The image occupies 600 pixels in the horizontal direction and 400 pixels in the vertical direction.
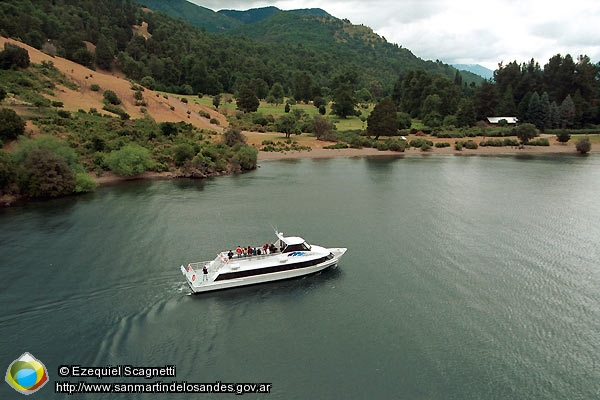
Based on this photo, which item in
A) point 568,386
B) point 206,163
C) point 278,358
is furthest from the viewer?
point 206,163

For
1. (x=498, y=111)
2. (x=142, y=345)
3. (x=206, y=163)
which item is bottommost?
(x=142, y=345)

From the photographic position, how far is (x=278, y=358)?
24.2 m

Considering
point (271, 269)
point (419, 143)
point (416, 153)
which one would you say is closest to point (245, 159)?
point (271, 269)

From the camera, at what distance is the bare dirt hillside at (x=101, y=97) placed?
315 feet

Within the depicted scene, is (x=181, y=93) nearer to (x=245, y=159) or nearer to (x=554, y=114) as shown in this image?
(x=245, y=159)

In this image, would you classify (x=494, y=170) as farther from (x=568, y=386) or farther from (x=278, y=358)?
(x=278, y=358)

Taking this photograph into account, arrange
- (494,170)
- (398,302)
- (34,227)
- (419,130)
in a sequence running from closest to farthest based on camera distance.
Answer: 1. (398,302)
2. (34,227)
3. (494,170)
4. (419,130)

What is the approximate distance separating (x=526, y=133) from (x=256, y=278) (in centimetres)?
11161

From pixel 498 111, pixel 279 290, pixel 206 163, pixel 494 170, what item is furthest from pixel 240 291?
pixel 498 111

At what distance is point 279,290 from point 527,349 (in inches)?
699

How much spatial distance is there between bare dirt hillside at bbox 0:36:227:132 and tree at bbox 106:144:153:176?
2775cm

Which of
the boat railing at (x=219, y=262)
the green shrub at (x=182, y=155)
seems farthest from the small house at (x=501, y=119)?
the boat railing at (x=219, y=262)

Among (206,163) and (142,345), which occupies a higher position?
(206,163)

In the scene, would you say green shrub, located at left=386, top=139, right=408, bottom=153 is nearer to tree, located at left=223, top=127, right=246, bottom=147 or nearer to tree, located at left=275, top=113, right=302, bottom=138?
tree, located at left=275, top=113, right=302, bottom=138
